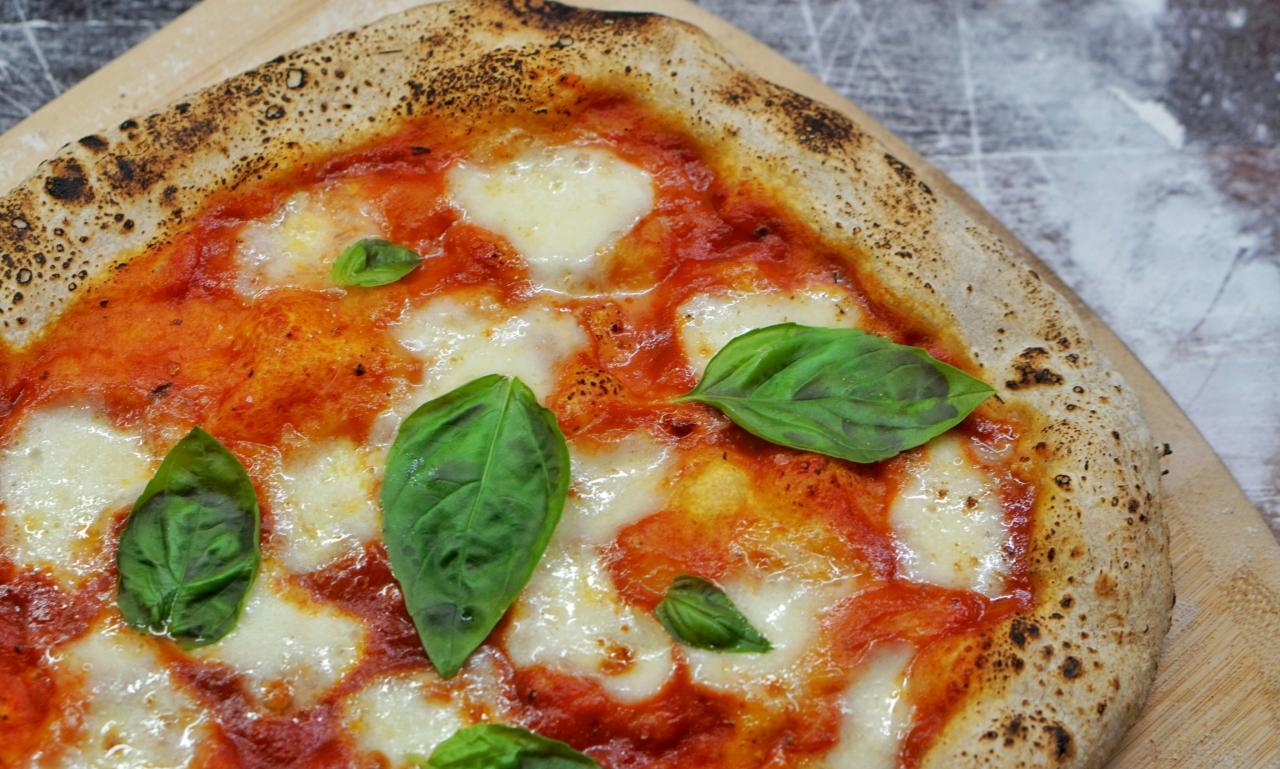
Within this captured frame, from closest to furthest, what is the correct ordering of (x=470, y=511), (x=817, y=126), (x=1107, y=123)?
(x=470, y=511), (x=817, y=126), (x=1107, y=123)

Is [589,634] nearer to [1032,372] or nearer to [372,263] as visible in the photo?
[372,263]

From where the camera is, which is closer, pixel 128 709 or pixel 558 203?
pixel 128 709

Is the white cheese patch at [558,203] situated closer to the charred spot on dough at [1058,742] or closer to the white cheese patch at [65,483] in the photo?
the white cheese patch at [65,483]

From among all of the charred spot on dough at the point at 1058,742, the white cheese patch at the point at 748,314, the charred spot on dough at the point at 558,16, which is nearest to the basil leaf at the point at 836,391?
the white cheese patch at the point at 748,314

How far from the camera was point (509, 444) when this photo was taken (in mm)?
2408

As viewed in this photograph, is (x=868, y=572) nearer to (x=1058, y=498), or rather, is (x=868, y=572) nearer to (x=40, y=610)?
(x=1058, y=498)

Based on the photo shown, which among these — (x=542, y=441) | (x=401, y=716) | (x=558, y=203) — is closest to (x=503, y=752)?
(x=401, y=716)

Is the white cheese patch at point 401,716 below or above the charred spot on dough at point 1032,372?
below

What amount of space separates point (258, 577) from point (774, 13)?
3.05 m

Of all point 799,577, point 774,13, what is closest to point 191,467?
point 799,577

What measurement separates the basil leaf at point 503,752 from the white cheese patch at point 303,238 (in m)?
1.15

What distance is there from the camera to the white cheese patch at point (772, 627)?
8.04 ft

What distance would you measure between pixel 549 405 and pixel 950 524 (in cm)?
93

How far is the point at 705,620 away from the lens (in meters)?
2.44
